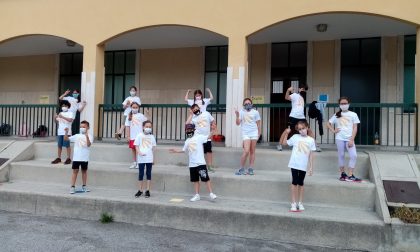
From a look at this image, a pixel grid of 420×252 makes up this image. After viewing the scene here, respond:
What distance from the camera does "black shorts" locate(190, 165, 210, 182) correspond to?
7.02m

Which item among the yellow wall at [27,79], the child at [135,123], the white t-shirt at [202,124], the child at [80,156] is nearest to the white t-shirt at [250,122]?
the white t-shirt at [202,124]

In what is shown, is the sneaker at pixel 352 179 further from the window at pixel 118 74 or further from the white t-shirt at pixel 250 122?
the window at pixel 118 74

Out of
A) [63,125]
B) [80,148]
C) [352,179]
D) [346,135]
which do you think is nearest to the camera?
[352,179]

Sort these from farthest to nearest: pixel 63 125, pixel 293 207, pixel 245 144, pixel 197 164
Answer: pixel 63 125 < pixel 245 144 < pixel 197 164 < pixel 293 207

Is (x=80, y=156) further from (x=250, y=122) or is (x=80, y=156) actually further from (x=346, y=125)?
(x=346, y=125)

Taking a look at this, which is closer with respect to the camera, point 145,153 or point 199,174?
point 199,174

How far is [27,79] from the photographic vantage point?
50.0ft

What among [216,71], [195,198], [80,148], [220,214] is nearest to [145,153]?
[195,198]

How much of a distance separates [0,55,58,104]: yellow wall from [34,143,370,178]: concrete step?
5188 mm

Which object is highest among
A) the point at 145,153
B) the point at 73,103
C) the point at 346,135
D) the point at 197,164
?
the point at 73,103

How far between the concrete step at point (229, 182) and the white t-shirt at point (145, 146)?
2.48 ft

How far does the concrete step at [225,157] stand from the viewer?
816 cm

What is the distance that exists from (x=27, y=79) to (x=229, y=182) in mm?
11098

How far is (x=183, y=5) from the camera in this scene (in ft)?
33.3
